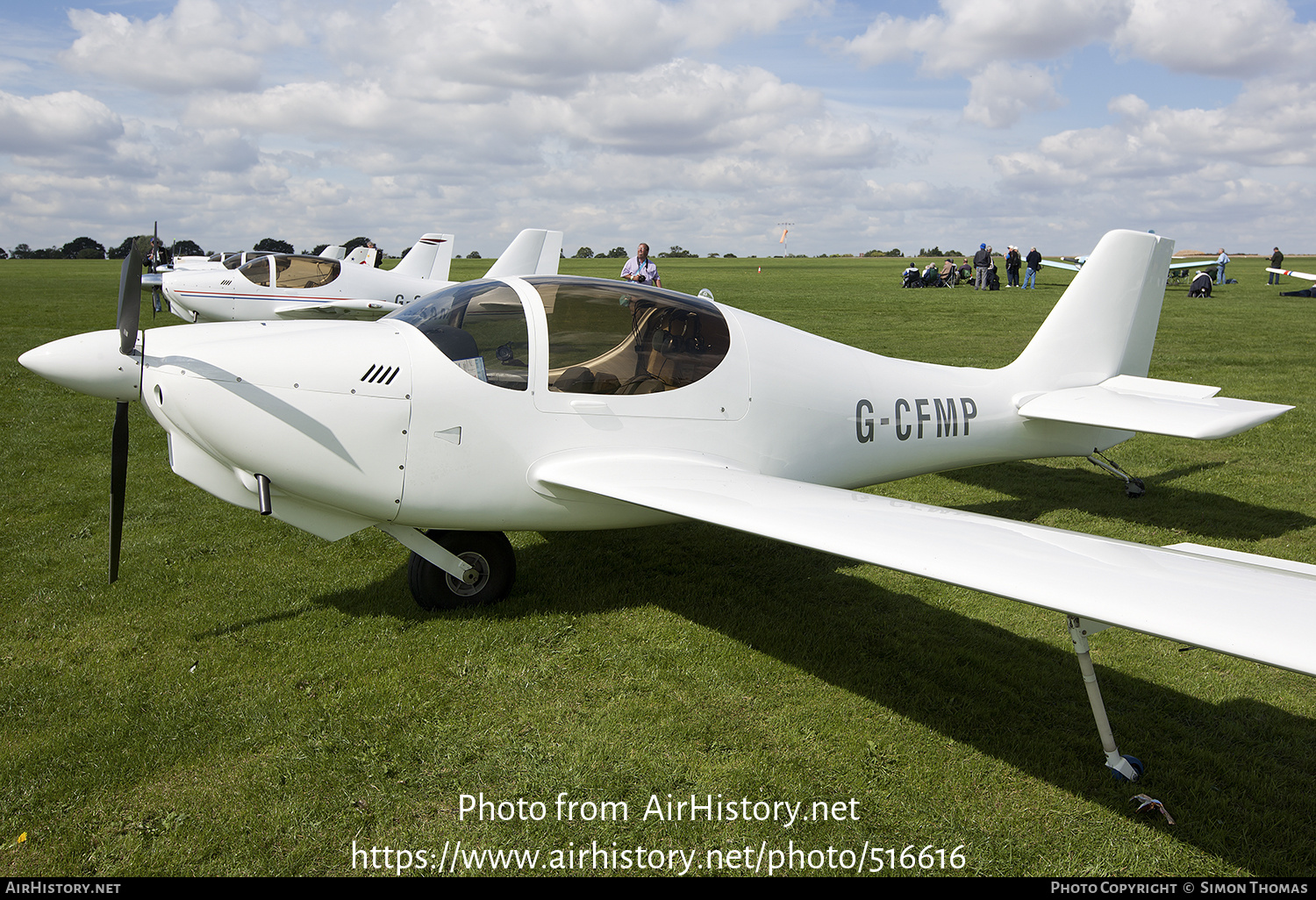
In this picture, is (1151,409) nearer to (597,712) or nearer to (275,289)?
(597,712)

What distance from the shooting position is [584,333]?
4.64 meters

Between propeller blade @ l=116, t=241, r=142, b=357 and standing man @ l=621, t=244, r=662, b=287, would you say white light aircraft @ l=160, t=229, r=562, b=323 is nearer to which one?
standing man @ l=621, t=244, r=662, b=287

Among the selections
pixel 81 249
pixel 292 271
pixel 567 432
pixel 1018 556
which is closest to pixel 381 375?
pixel 567 432

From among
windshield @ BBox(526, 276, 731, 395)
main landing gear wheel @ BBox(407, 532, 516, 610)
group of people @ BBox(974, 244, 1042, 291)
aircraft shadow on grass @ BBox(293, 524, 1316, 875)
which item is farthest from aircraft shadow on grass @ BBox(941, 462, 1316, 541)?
group of people @ BBox(974, 244, 1042, 291)

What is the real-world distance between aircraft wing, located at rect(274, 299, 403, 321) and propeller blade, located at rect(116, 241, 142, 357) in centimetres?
1104

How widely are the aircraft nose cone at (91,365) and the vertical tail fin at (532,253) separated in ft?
55.5

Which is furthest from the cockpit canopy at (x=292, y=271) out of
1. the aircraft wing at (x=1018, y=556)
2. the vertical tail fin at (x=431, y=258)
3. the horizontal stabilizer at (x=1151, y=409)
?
the horizontal stabilizer at (x=1151, y=409)

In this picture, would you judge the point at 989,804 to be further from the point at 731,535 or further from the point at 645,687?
the point at 731,535

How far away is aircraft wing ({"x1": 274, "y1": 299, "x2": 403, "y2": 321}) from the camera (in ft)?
49.4

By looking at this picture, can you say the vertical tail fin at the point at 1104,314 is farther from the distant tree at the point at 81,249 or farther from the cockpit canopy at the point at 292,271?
the distant tree at the point at 81,249

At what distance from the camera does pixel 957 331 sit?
19.9 m

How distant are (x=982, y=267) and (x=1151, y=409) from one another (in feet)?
102

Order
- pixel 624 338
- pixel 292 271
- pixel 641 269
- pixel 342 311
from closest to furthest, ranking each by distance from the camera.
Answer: pixel 624 338, pixel 641 269, pixel 342 311, pixel 292 271

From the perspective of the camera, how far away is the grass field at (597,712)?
3.03m
